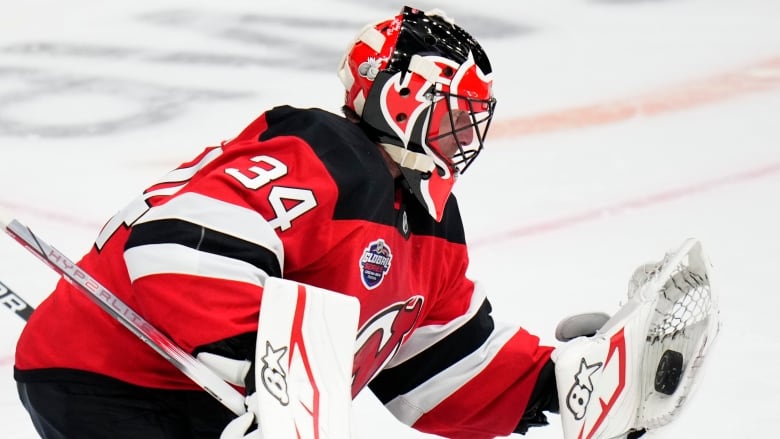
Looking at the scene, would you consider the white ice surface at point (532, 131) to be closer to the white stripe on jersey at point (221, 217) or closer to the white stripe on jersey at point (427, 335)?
the white stripe on jersey at point (427, 335)

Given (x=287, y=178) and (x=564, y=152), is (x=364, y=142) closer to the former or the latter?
Answer: (x=287, y=178)

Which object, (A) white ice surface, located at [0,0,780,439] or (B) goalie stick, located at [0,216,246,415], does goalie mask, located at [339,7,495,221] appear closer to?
(B) goalie stick, located at [0,216,246,415]

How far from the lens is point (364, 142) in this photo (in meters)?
2.49

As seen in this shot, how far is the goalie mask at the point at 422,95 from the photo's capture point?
2.55m

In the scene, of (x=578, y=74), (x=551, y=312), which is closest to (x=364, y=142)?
(x=551, y=312)

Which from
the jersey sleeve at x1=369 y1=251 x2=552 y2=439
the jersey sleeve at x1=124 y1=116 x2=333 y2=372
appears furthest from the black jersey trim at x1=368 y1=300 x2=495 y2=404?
the jersey sleeve at x1=124 y1=116 x2=333 y2=372

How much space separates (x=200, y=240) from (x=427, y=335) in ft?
2.55

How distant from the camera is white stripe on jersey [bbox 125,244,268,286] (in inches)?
85.2

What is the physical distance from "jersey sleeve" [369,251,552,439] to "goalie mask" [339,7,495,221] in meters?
0.32

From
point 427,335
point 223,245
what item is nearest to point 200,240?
point 223,245

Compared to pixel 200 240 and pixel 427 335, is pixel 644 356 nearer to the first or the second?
pixel 427 335

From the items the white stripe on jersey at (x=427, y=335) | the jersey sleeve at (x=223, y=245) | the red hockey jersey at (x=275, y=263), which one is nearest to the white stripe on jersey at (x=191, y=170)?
the red hockey jersey at (x=275, y=263)

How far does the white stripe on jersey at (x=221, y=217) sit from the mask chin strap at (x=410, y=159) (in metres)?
0.38

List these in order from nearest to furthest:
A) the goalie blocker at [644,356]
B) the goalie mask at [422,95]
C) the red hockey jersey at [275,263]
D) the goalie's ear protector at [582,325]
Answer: the red hockey jersey at [275,263], the goalie mask at [422,95], the goalie blocker at [644,356], the goalie's ear protector at [582,325]
